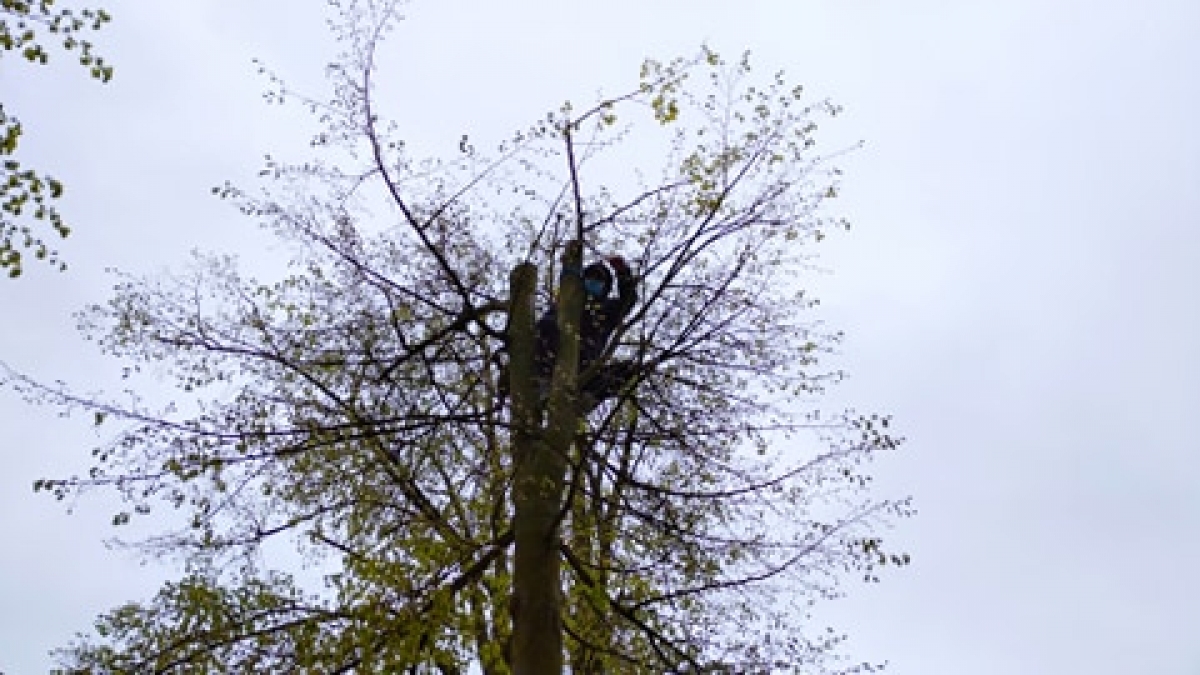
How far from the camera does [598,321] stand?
10.1 meters

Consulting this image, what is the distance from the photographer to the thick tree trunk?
832 cm

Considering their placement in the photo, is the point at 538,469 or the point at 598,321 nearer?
the point at 538,469

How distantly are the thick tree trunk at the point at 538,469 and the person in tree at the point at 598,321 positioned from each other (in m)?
0.25

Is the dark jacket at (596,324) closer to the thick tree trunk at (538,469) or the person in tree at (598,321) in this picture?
the person in tree at (598,321)

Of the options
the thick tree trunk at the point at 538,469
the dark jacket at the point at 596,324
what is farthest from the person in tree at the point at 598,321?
the thick tree trunk at the point at 538,469

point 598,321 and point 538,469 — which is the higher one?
point 598,321

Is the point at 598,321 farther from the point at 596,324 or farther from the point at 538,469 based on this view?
the point at 538,469

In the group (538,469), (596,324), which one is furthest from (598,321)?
(538,469)

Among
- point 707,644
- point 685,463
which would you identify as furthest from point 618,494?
point 707,644

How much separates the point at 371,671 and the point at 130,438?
7.90ft

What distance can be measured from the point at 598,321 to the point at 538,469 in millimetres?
1570

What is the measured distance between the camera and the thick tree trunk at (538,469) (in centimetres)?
832

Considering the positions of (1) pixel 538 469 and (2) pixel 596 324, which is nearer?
(1) pixel 538 469

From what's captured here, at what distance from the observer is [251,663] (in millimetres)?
9562
